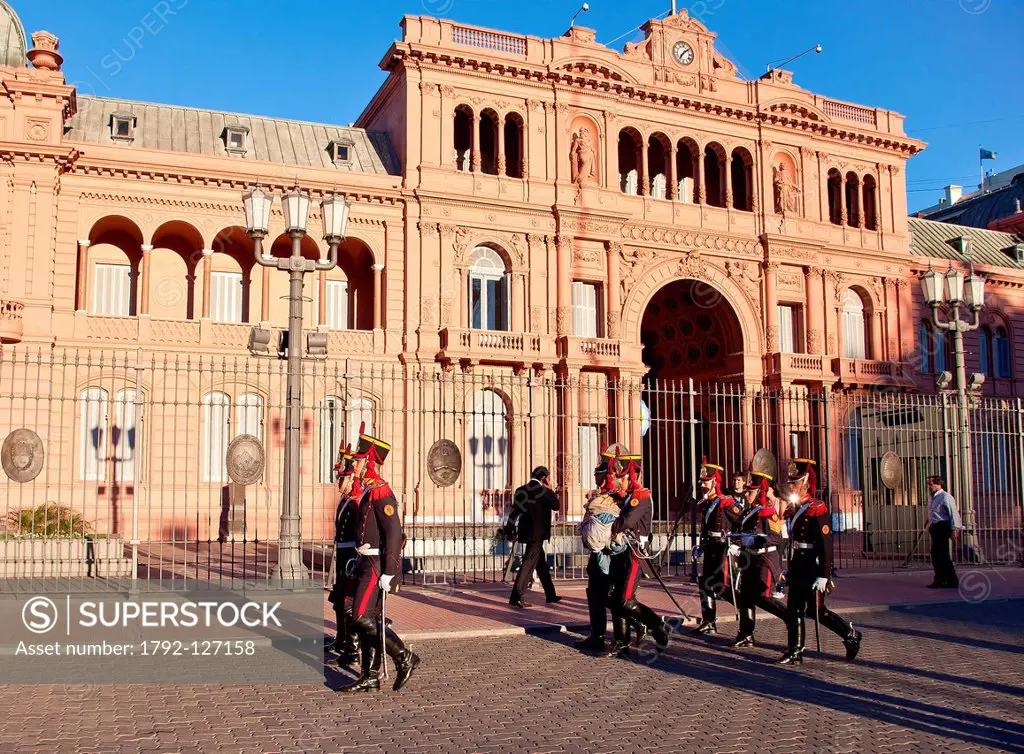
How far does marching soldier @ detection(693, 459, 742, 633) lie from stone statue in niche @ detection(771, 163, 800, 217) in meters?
25.7

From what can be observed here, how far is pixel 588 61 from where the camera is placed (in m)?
33.2

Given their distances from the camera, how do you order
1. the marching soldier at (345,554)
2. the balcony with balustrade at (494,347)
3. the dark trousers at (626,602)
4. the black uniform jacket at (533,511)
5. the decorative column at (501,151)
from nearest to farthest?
the marching soldier at (345,554) → the dark trousers at (626,602) → the black uniform jacket at (533,511) → the balcony with balustrade at (494,347) → the decorative column at (501,151)

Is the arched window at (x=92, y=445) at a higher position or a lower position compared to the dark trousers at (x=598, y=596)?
higher

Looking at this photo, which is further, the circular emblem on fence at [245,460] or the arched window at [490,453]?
the arched window at [490,453]

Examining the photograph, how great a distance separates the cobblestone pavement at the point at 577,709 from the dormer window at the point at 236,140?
78.6 ft

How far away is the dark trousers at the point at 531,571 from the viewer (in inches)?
570

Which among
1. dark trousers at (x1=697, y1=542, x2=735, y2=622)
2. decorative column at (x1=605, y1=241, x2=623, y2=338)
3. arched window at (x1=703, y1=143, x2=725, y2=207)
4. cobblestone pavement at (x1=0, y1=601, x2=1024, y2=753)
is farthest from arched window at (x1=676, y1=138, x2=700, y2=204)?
cobblestone pavement at (x1=0, y1=601, x2=1024, y2=753)

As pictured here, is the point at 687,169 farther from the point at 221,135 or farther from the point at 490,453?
the point at 221,135

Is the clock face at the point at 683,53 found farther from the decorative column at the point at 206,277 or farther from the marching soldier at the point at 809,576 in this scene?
the marching soldier at the point at 809,576

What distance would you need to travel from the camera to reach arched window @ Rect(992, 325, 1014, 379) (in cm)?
4166

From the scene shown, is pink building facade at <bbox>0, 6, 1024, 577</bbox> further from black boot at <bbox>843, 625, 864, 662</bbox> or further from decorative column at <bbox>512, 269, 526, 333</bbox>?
black boot at <bbox>843, 625, 864, 662</bbox>

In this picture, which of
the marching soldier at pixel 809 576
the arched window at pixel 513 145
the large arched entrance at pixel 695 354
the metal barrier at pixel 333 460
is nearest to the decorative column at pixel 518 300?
the metal barrier at pixel 333 460

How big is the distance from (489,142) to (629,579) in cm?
2552

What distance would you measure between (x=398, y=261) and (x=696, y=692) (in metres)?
23.6
